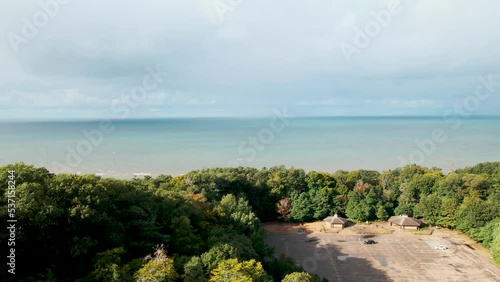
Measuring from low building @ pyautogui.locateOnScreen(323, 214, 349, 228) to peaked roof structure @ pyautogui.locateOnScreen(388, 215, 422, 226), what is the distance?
13.1 ft

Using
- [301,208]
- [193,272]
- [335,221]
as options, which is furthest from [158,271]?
[301,208]

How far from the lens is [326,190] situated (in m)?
30.2

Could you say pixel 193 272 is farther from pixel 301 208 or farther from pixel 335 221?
pixel 301 208

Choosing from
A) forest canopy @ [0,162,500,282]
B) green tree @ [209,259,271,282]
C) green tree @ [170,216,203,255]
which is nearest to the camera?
green tree @ [209,259,271,282]

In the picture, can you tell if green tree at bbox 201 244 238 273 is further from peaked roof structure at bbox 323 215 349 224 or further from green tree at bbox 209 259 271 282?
peaked roof structure at bbox 323 215 349 224

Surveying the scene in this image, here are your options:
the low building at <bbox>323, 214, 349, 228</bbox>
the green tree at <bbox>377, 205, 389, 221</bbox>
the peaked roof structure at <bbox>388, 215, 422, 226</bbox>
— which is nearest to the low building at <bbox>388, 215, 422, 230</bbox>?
the peaked roof structure at <bbox>388, 215, 422, 226</bbox>

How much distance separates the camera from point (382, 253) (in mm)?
21953

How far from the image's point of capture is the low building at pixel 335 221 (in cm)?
2730

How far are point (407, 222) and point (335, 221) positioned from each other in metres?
5.68

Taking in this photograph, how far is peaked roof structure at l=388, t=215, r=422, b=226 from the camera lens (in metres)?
27.0

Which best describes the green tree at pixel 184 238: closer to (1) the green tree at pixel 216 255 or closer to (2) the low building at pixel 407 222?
(1) the green tree at pixel 216 255

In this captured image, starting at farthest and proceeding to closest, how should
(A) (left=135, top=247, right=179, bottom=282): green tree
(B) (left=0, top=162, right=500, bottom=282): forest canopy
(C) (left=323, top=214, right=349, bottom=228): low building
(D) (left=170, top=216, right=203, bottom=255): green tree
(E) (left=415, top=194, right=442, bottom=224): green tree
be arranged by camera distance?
(C) (left=323, top=214, right=349, bottom=228): low building < (E) (left=415, top=194, right=442, bottom=224): green tree < (D) (left=170, top=216, right=203, bottom=255): green tree < (B) (left=0, top=162, right=500, bottom=282): forest canopy < (A) (left=135, top=247, right=179, bottom=282): green tree

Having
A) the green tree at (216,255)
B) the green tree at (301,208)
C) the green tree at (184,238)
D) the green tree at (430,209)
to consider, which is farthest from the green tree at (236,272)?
the green tree at (430,209)

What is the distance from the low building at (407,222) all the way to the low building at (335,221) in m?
4.08
